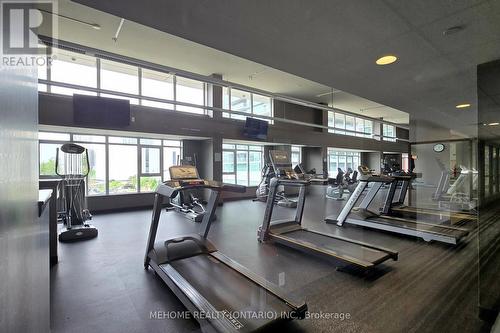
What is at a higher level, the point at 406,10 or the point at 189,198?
the point at 406,10

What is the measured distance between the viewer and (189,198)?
23.5 feet

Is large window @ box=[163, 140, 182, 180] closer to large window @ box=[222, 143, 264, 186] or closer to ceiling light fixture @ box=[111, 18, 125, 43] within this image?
large window @ box=[222, 143, 264, 186]

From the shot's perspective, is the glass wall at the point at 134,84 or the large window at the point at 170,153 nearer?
the glass wall at the point at 134,84

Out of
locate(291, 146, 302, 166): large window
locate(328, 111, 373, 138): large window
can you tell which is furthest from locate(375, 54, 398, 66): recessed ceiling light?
locate(328, 111, 373, 138): large window

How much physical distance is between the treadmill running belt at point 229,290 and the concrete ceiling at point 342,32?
264 centimetres

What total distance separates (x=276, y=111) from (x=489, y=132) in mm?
7067

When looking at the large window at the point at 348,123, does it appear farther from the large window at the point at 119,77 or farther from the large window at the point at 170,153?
the large window at the point at 119,77

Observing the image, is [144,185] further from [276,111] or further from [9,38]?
[9,38]

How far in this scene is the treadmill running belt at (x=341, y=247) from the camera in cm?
332

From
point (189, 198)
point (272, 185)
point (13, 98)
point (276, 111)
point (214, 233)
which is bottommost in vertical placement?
point (214, 233)

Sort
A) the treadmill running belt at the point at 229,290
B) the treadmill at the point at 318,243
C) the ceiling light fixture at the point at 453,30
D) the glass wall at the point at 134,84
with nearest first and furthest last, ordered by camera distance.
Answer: the treadmill running belt at the point at 229,290 → the ceiling light fixture at the point at 453,30 → the treadmill at the point at 318,243 → the glass wall at the point at 134,84

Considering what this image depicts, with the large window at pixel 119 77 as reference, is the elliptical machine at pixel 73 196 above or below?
below

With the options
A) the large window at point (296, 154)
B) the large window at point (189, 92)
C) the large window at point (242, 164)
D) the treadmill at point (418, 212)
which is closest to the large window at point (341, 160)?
the large window at point (296, 154)

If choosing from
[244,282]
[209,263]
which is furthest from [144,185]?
[244,282]
